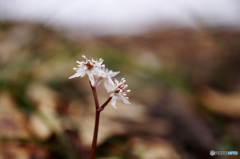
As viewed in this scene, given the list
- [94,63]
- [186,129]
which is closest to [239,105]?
[186,129]

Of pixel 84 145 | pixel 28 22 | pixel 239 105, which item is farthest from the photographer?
pixel 28 22

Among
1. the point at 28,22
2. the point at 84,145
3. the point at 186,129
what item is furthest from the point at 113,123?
the point at 28,22

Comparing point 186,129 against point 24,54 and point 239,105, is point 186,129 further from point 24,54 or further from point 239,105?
point 24,54

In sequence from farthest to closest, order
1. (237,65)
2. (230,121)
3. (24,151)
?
(237,65) < (230,121) < (24,151)

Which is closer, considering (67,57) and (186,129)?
(186,129)

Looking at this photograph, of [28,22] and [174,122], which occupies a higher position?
[28,22]

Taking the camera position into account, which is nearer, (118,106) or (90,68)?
(90,68)

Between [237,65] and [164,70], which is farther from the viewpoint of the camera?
[237,65]

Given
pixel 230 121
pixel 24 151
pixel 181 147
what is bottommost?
pixel 24 151

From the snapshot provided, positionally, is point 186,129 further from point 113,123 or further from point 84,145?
point 84,145
